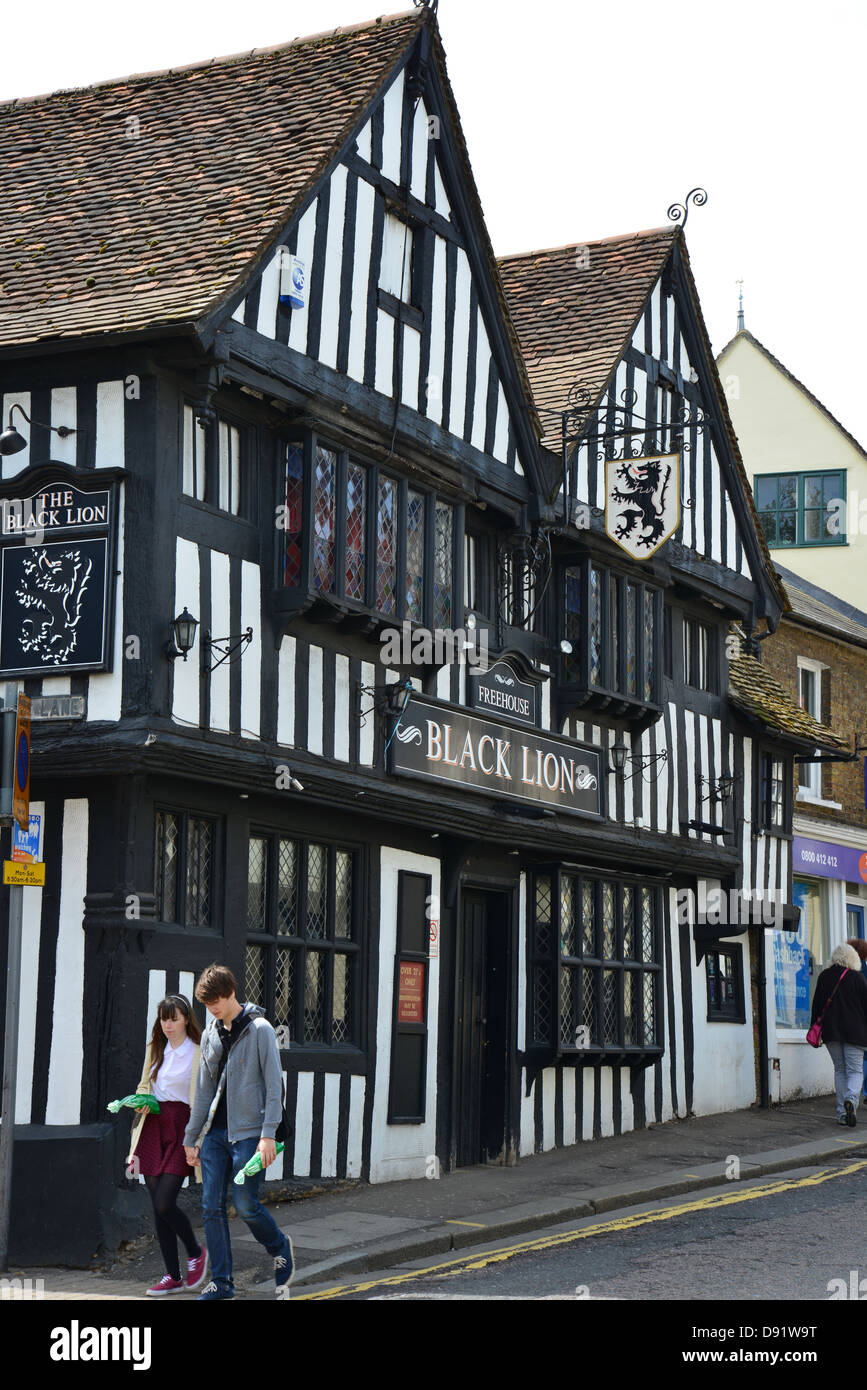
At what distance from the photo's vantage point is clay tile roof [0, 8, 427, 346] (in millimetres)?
12117

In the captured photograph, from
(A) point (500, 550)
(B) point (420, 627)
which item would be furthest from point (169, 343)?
(A) point (500, 550)

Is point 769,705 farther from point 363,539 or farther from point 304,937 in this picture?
point 304,937

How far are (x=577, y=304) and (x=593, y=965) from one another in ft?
22.3

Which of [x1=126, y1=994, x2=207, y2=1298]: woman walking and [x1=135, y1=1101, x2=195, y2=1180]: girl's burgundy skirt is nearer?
[x1=126, y1=994, x2=207, y2=1298]: woman walking

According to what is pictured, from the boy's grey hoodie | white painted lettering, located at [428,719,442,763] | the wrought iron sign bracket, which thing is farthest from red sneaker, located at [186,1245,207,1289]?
white painted lettering, located at [428,719,442,763]

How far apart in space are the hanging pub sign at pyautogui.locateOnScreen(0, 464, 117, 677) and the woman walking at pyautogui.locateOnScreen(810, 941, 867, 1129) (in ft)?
29.7

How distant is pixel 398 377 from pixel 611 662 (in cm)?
408

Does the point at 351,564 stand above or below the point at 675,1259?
above

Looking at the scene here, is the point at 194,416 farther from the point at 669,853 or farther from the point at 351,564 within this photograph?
the point at 669,853

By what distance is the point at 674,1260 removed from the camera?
33.5 ft

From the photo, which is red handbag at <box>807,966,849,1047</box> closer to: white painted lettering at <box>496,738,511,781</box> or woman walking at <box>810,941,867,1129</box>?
woman walking at <box>810,941,867,1129</box>

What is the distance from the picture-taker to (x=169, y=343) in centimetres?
1166

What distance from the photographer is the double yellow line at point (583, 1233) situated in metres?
10.0

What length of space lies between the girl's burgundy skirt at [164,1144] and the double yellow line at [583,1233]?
0.97 metres
